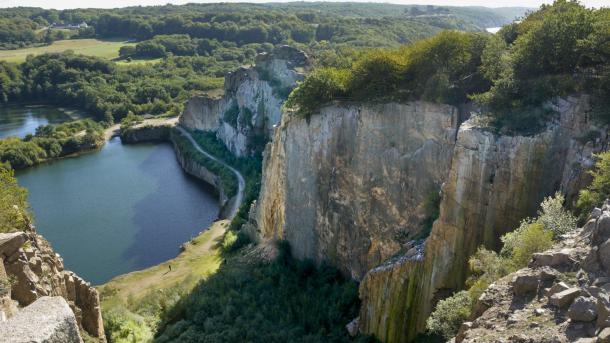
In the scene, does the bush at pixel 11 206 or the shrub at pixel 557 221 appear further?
the bush at pixel 11 206

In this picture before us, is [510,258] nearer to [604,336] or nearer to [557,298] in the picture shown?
[557,298]

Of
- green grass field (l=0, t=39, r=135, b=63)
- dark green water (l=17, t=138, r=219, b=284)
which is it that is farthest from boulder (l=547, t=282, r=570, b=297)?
green grass field (l=0, t=39, r=135, b=63)

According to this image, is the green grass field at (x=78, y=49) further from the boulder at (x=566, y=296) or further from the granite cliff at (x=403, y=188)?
the boulder at (x=566, y=296)

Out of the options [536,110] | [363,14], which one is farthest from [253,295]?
[363,14]

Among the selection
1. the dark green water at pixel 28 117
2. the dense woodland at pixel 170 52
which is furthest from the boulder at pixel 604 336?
the dark green water at pixel 28 117

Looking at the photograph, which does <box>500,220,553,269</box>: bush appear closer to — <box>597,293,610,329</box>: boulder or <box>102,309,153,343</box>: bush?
<box>597,293,610,329</box>: boulder

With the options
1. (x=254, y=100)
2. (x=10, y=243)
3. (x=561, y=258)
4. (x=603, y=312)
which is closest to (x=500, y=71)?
(x=561, y=258)
